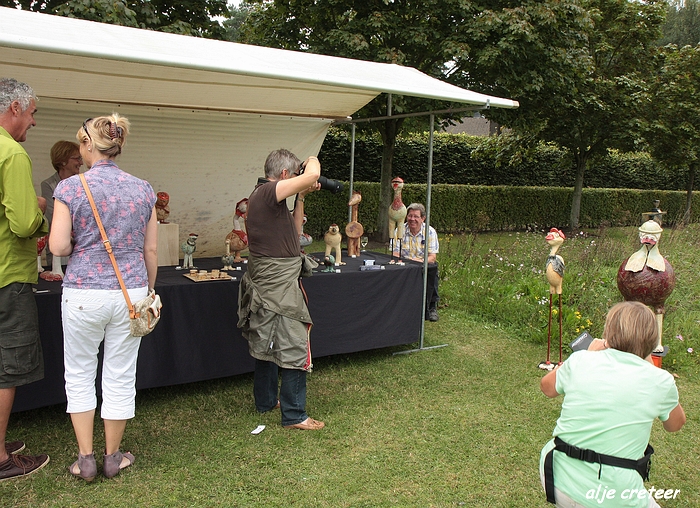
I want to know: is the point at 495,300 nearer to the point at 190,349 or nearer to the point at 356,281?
the point at 356,281

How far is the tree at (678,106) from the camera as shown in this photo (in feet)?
39.2

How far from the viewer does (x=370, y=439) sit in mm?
3314

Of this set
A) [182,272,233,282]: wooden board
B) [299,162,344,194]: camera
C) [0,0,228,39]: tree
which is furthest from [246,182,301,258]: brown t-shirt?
[0,0,228,39]: tree

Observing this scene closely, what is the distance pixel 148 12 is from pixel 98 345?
676 centimetres

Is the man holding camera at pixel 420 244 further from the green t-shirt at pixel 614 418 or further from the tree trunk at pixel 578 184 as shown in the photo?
the tree trunk at pixel 578 184

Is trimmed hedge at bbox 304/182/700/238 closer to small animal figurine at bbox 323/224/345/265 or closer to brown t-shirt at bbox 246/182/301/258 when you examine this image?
small animal figurine at bbox 323/224/345/265

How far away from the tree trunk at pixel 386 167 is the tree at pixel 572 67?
4.80 ft

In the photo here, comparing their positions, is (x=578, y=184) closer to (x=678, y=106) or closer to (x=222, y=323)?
(x=678, y=106)

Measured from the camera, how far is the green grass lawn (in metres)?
2.73

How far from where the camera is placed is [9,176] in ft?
7.82

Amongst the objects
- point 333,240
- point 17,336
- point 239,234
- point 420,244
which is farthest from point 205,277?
point 420,244

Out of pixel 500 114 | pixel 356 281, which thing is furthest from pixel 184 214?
pixel 500 114

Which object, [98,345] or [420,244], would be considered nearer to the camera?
[98,345]

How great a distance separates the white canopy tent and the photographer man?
2183 millimetres
